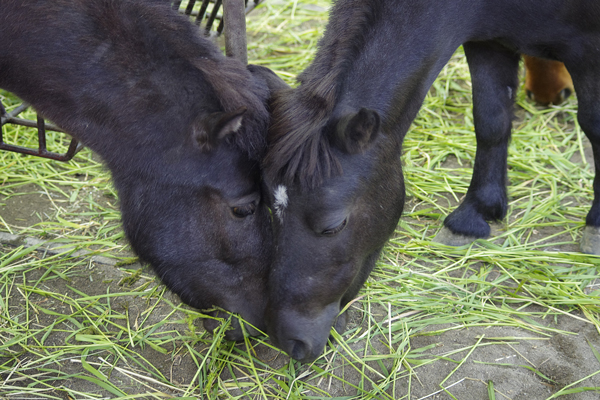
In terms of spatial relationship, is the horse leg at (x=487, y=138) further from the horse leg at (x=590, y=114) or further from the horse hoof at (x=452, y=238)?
the horse leg at (x=590, y=114)

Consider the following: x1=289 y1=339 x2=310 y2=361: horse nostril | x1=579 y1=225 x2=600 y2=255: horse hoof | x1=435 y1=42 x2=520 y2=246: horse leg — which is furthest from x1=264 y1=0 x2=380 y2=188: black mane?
x1=579 y1=225 x2=600 y2=255: horse hoof

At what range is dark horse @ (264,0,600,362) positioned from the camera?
86.4 inches

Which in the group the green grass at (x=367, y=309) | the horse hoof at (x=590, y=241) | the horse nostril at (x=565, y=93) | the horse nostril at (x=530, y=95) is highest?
the horse nostril at (x=565, y=93)

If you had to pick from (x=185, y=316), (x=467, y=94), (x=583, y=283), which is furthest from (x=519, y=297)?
(x=467, y=94)

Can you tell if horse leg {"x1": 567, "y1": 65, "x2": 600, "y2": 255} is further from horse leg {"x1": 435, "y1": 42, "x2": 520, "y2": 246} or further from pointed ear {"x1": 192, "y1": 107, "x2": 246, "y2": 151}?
pointed ear {"x1": 192, "y1": 107, "x2": 246, "y2": 151}

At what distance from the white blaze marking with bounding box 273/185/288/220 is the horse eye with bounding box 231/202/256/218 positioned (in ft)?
0.39

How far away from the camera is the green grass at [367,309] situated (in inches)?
98.2

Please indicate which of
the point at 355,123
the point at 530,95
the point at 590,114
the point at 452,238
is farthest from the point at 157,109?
the point at 530,95

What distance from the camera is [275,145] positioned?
2.18 meters

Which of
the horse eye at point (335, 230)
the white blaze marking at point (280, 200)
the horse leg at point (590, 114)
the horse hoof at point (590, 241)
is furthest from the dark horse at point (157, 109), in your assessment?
the horse hoof at point (590, 241)

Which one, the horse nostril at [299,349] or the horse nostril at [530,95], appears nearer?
the horse nostril at [299,349]

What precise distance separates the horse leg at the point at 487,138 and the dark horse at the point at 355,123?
11.7 inches

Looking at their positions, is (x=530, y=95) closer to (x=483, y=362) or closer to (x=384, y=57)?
(x=384, y=57)

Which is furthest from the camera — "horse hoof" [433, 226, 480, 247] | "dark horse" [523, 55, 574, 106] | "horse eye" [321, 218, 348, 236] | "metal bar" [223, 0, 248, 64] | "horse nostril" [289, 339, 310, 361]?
"dark horse" [523, 55, 574, 106]
